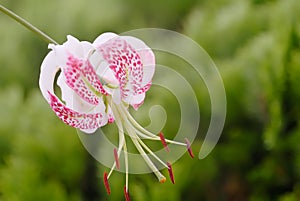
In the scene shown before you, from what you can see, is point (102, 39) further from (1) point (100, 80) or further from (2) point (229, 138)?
(2) point (229, 138)

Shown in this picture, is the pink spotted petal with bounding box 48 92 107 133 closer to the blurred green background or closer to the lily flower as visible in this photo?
the lily flower

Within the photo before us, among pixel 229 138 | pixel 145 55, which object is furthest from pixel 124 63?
pixel 229 138

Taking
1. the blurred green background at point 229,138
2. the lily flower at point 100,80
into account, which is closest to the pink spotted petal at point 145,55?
the lily flower at point 100,80

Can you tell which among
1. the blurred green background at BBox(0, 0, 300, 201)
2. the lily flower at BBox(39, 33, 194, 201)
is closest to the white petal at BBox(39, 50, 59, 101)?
the lily flower at BBox(39, 33, 194, 201)

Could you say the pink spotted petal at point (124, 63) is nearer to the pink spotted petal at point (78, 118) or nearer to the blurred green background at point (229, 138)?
the pink spotted petal at point (78, 118)

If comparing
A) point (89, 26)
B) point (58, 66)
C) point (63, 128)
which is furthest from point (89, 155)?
point (58, 66)

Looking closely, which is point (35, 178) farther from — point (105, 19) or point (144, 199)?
point (105, 19)

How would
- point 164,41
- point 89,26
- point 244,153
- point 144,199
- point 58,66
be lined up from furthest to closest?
1. point 89,26
2. point 164,41
3. point 244,153
4. point 144,199
5. point 58,66
